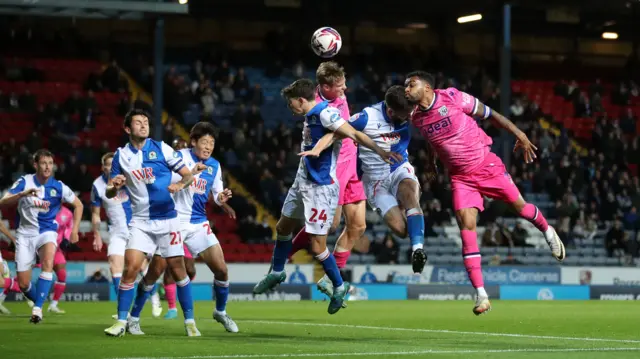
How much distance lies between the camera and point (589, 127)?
119 ft

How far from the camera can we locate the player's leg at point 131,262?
38.0ft

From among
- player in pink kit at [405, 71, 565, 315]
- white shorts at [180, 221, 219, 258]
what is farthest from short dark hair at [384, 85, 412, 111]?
white shorts at [180, 221, 219, 258]

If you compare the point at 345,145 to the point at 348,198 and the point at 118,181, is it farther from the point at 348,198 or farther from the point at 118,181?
the point at 118,181

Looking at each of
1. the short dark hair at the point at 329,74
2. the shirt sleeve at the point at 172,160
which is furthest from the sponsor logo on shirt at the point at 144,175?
the short dark hair at the point at 329,74

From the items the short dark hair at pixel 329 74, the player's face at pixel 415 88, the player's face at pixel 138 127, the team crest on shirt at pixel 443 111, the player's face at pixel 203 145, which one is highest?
the short dark hair at pixel 329 74

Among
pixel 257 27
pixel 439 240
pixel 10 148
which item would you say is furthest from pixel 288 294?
pixel 257 27

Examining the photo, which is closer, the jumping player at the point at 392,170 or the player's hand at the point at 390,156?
the player's hand at the point at 390,156

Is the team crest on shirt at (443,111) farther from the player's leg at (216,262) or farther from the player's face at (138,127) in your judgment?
the player's face at (138,127)

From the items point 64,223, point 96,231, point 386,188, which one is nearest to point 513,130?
point 386,188

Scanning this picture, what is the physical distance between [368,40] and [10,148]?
16.4 metres

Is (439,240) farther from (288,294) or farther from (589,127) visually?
(589,127)

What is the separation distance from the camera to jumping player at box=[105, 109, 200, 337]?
38.1 feet

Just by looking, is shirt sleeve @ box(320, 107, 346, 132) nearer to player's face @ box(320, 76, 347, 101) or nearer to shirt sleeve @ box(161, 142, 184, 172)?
player's face @ box(320, 76, 347, 101)

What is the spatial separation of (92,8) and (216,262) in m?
13.3
